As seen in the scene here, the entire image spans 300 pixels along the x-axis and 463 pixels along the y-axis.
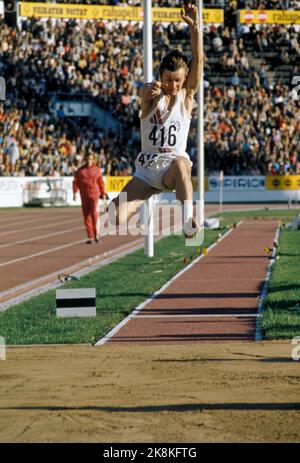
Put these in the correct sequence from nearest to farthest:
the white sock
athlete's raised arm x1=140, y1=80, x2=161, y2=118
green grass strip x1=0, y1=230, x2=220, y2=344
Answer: athlete's raised arm x1=140, y1=80, x2=161, y2=118
the white sock
green grass strip x1=0, y1=230, x2=220, y2=344

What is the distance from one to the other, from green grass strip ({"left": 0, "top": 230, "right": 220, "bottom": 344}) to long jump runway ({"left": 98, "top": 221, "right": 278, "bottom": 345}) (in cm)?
24

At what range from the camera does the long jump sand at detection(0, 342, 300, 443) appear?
6957mm

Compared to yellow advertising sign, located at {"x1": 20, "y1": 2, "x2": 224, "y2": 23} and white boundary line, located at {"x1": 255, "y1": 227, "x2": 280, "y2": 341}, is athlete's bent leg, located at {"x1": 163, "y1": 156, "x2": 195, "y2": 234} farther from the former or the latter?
yellow advertising sign, located at {"x1": 20, "y1": 2, "x2": 224, "y2": 23}

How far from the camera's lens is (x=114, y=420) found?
7.32 meters

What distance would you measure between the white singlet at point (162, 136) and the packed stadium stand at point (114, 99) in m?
38.4

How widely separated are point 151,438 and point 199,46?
416cm

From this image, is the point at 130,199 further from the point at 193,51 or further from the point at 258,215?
the point at 258,215

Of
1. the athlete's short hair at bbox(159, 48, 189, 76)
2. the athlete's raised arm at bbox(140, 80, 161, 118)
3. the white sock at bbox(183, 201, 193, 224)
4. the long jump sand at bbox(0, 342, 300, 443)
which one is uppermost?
the athlete's short hair at bbox(159, 48, 189, 76)

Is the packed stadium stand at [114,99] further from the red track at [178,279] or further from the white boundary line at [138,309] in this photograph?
the white boundary line at [138,309]

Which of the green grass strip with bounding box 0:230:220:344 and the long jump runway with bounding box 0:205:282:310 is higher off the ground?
the green grass strip with bounding box 0:230:220:344

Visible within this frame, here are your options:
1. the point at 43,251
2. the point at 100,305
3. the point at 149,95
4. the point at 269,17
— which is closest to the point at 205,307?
the point at 100,305
